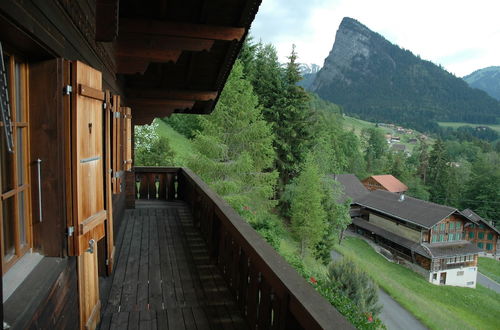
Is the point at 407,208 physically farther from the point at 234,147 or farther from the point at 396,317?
the point at 234,147

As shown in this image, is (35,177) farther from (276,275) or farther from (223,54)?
(223,54)

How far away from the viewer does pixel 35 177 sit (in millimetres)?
1892

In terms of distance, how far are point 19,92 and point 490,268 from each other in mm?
47343

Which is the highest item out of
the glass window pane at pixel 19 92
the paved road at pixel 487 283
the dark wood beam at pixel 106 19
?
the dark wood beam at pixel 106 19

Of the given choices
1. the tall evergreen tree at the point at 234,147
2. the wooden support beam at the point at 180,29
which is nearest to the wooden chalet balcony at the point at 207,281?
the wooden support beam at the point at 180,29

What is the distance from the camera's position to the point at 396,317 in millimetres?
20156

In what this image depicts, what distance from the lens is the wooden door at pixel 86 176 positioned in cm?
206

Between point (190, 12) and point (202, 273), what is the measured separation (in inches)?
113

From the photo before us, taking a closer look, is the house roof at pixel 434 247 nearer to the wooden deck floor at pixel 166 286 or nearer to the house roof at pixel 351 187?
the house roof at pixel 351 187

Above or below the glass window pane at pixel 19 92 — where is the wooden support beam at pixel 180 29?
above

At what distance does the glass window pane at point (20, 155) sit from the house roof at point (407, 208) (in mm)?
36209

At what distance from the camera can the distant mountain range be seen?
141 meters

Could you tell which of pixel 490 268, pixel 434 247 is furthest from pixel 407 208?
pixel 490 268

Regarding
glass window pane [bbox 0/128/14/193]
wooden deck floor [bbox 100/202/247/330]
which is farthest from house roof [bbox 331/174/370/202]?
glass window pane [bbox 0/128/14/193]
